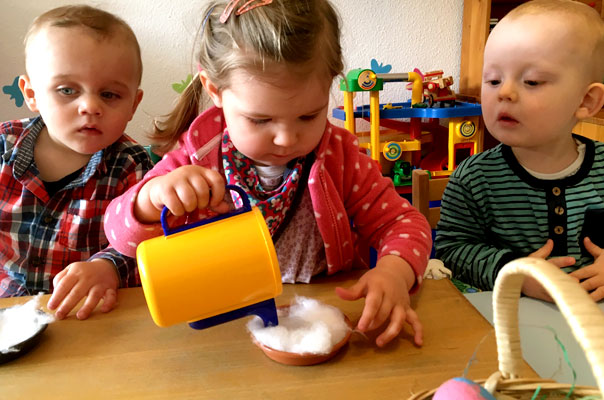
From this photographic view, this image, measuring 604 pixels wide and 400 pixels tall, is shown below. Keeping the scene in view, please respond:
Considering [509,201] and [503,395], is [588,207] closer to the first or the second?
[509,201]

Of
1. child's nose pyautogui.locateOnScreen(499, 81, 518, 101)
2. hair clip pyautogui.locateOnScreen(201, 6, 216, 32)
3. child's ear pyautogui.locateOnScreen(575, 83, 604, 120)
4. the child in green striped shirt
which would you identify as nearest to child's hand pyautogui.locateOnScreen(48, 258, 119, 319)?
hair clip pyautogui.locateOnScreen(201, 6, 216, 32)

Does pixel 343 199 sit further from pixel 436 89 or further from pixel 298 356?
pixel 436 89

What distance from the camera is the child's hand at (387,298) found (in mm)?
552

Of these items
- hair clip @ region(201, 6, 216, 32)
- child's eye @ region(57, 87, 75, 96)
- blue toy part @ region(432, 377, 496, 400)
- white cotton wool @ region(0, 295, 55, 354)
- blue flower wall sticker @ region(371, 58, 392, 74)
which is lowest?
white cotton wool @ region(0, 295, 55, 354)

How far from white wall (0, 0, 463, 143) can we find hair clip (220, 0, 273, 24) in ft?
3.57

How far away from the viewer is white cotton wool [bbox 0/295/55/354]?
0.56 meters

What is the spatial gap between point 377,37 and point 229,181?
1.63 meters

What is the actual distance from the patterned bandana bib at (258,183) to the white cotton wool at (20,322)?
13.4 inches

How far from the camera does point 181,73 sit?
6.61 ft

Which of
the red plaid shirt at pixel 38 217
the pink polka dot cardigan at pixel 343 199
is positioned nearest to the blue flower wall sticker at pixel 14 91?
the red plaid shirt at pixel 38 217

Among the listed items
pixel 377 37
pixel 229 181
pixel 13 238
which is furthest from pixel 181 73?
pixel 229 181

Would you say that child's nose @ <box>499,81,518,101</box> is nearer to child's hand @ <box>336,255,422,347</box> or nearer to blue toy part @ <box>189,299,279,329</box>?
child's hand @ <box>336,255,422,347</box>

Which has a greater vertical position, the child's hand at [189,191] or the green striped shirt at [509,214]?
the child's hand at [189,191]

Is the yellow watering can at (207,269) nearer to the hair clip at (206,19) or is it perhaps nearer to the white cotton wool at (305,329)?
the white cotton wool at (305,329)
